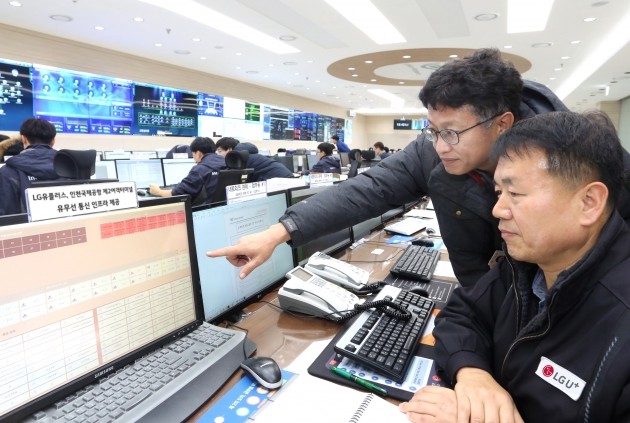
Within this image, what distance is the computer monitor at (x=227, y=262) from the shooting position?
3.63 ft

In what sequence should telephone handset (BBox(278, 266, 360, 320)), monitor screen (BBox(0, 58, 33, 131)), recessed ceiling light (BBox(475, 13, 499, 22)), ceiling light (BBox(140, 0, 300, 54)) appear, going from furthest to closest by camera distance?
monitor screen (BBox(0, 58, 33, 131)), recessed ceiling light (BBox(475, 13, 499, 22)), ceiling light (BBox(140, 0, 300, 54)), telephone handset (BBox(278, 266, 360, 320))

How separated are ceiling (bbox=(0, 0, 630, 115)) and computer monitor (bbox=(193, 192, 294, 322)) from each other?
14.0ft

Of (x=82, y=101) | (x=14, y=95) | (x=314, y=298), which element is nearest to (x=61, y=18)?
(x=14, y=95)

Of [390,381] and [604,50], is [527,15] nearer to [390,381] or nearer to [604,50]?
[604,50]

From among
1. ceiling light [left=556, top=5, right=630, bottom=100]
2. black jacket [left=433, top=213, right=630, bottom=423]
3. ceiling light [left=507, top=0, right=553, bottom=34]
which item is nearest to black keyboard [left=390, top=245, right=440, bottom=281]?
black jacket [left=433, top=213, right=630, bottom=423]

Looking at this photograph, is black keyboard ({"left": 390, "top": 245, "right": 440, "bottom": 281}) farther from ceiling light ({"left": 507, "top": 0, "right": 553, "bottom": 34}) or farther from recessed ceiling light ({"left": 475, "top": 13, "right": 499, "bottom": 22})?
recessed ceiling light ({"left": 475, "top": 13, "right": 499, "bottom": 22})

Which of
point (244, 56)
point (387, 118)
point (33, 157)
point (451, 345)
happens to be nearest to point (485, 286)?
point (451, 345)

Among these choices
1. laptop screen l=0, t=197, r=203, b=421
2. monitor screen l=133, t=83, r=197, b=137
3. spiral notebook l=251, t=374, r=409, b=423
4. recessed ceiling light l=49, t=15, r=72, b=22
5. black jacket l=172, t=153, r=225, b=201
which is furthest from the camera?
monitor screen l=133, t=83, r=197, b=137

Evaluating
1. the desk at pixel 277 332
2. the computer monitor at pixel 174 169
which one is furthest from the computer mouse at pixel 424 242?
the computer monitor at pixel 174 169

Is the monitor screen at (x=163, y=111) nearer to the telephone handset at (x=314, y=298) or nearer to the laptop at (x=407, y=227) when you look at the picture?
the laptop at (x=407, y=227)

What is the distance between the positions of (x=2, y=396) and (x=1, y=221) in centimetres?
28

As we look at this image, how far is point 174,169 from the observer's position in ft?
16.2

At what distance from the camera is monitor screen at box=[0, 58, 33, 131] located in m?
5.82

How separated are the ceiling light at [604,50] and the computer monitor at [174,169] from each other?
617 cm
